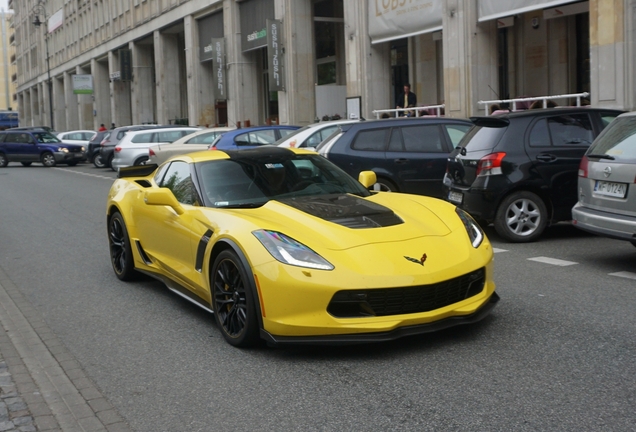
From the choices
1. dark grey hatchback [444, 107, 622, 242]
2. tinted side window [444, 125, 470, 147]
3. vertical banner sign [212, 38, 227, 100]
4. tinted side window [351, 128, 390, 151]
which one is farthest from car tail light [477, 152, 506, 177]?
vertical banner sign [212, 38, 227, 100]

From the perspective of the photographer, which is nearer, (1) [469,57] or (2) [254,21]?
(1) [469,57]

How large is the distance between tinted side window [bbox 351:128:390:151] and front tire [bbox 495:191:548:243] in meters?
3.20

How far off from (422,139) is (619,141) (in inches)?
197

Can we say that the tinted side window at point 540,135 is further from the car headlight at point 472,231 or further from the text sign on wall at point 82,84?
the text sign on wall at point 82,84

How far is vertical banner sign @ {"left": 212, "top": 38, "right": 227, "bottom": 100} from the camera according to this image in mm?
42125

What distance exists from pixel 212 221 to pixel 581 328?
280 centimetres

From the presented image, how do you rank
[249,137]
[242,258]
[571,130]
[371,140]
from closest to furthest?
[242,258]
[571,130]
[371,140]
[249,137]

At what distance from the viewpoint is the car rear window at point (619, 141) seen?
839 centimetres

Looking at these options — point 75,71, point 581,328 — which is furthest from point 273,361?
point 75,71

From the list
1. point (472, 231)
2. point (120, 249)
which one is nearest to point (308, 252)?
point (472, 231)

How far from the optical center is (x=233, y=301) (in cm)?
599

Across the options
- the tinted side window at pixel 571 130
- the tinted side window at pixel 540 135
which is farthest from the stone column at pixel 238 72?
the tinted side window at pixel 540 135

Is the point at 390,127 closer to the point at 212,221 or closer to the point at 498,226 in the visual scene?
the point at 498,226

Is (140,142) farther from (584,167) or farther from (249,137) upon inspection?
(584,167)
